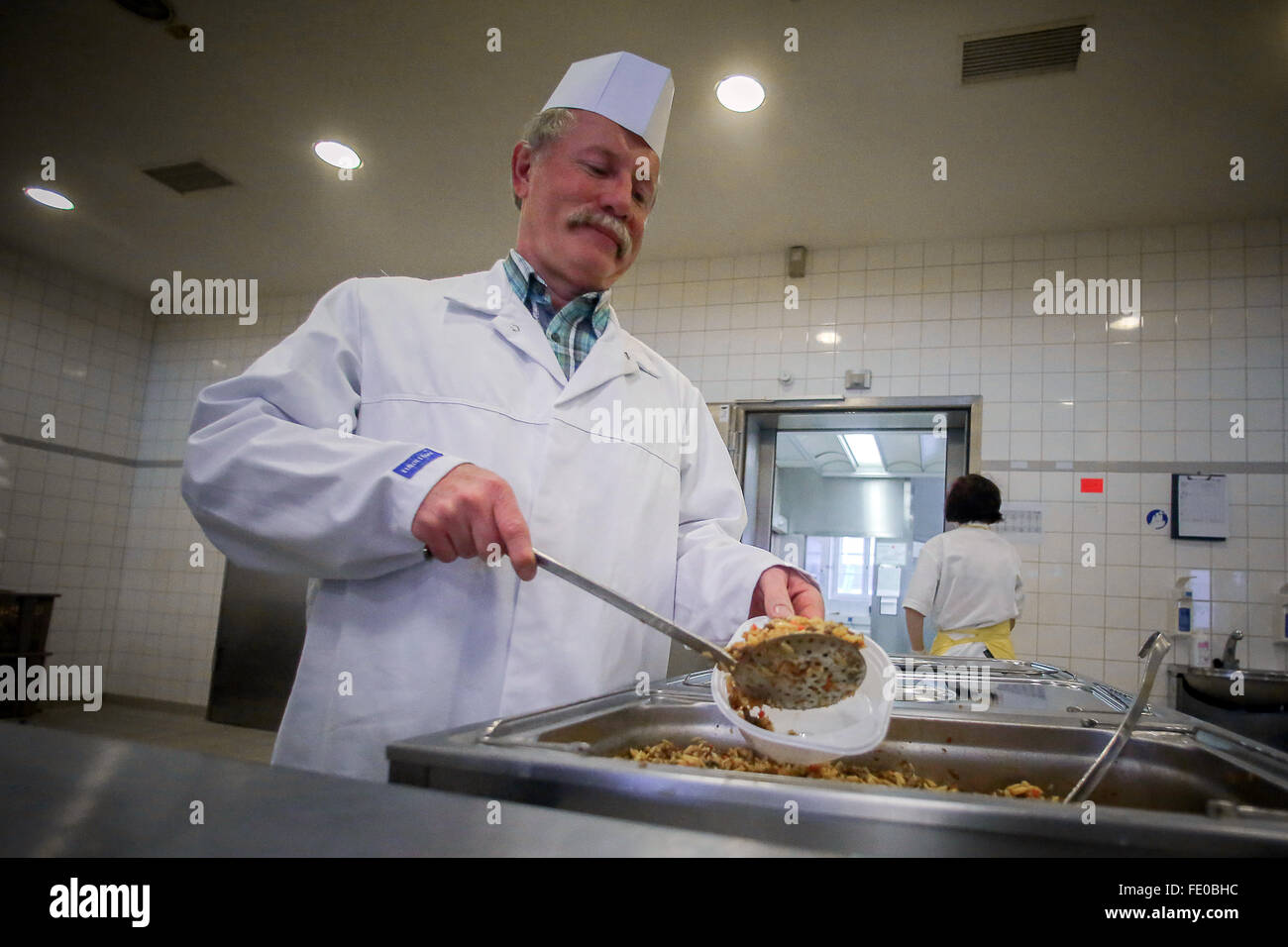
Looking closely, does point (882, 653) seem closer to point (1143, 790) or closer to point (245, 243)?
point (1143, 790)

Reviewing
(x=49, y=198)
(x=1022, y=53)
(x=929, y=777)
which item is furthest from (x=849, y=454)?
(x=49, y=198)

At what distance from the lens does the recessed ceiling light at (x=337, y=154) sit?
3.66m

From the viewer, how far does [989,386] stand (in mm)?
3992

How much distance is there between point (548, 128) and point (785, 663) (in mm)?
1055

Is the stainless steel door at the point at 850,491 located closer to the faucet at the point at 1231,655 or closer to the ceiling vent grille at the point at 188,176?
the faucet at the point at 1231,655

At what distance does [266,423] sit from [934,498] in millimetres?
7247

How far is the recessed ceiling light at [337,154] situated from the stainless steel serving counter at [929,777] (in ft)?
11.6

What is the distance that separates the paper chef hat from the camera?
1.45 meters

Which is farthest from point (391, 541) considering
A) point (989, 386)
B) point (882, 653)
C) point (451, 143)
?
point (989, 386)

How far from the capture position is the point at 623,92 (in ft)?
4.88

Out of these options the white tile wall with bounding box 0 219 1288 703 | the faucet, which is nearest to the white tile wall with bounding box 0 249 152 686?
the white tile wall with bounding box 0 219 1288 703

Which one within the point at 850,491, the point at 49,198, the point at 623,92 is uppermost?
the point at 49,198

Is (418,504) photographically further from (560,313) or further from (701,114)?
(701,114)
